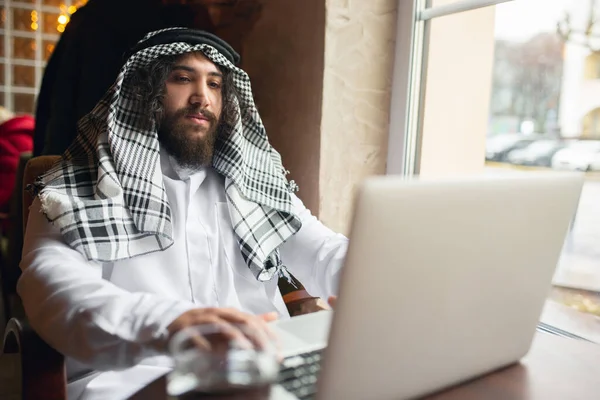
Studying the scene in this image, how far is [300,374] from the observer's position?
27.2 inches

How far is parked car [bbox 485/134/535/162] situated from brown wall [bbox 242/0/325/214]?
19.6 inches

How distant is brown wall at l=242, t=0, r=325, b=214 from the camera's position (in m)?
1.66

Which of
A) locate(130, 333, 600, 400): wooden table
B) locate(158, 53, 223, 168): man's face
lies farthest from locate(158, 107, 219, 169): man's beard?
locate(130, 333, 600, 400): wooden table

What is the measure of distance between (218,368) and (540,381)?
46 centimetres

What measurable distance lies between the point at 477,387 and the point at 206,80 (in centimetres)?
99

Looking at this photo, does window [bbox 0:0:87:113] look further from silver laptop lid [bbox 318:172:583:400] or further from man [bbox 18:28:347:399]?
silver laptop lid [bbox 318:172:583:400]

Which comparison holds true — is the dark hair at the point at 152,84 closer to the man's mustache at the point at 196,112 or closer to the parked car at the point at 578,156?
the man's mustache at the point at 196,112

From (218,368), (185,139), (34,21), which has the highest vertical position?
(34,21)

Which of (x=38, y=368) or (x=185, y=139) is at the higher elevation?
(x=185, y=139)

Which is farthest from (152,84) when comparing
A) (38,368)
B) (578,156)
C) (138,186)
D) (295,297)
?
(578,156)

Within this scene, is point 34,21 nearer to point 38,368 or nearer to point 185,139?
point 185,139

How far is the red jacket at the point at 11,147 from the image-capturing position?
2.64 meters

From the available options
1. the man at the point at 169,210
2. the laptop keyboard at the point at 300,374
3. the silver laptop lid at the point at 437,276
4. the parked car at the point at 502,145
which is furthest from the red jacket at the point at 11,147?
the silver laptop lid at the point at 437,276

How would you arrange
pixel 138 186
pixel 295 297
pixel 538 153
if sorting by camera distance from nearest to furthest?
pixel 138 186, pixel 295 297, pixel 538 153
